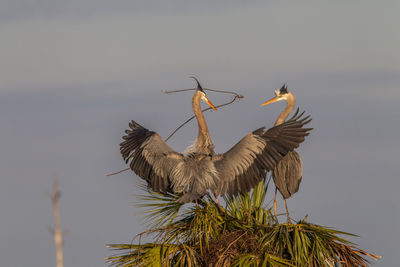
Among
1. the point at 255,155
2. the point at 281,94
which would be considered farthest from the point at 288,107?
the point at 255,155

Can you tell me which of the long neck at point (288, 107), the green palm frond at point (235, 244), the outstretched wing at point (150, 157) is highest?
the long neck at point (288, 107)

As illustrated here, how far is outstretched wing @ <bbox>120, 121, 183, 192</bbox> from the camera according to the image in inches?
465

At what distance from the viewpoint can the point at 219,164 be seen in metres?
11.8

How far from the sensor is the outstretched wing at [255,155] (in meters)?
11.6

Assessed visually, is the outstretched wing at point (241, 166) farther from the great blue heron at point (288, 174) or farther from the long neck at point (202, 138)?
the great blue heron at point (288, 174)

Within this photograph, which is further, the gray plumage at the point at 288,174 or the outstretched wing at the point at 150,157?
the gray plumage at the point at 288,174

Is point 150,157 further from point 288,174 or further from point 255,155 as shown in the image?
point 288,174

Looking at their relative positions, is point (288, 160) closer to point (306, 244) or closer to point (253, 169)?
point (253, 169)

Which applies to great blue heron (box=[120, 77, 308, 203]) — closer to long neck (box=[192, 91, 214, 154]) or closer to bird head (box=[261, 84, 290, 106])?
long neck (box=[192, 91, 214, 154])

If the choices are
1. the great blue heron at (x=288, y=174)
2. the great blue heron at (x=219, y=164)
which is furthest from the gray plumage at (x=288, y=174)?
the great blue heron at (x=219, y=164)

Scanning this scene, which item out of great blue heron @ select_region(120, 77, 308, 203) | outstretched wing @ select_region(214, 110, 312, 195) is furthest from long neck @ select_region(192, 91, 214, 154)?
outstretched wing @ select_region(214, 110, 312, 195)

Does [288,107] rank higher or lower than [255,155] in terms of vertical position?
higher

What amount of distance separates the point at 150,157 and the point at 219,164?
3.71 ft

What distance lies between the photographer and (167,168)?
11828mm
